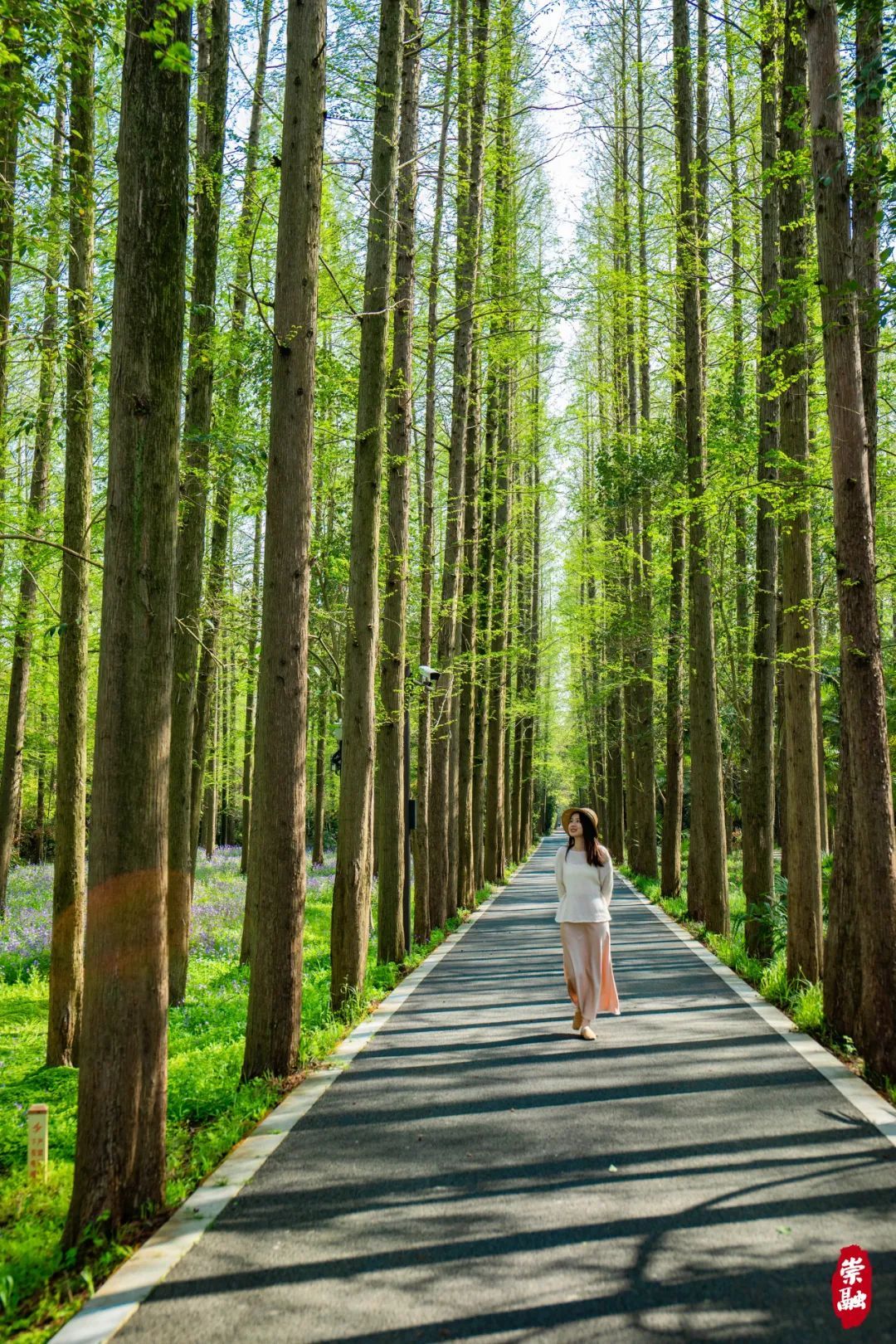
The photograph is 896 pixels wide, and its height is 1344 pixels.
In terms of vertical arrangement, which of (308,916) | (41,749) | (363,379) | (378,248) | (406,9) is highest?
(406,9)

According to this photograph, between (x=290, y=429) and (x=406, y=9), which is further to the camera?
(x=406, y=9)

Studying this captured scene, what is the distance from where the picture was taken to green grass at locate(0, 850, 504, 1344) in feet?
13.2

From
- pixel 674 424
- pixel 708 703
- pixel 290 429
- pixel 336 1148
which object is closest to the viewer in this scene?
pixel 336 1148

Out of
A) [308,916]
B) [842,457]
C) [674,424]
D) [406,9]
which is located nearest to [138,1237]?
[842,457]

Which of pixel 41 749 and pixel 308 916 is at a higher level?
pixel 41 749

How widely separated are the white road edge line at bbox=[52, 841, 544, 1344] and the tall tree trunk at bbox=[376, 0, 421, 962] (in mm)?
4369

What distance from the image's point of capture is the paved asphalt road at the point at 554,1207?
11.7 ft

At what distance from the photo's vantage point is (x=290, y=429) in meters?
7.12

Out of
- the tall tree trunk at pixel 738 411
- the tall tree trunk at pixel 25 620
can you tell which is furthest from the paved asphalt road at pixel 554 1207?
the tall tree trunk at pixel 25 620

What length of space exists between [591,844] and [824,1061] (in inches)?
99.2

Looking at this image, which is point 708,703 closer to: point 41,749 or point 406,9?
point 406,9

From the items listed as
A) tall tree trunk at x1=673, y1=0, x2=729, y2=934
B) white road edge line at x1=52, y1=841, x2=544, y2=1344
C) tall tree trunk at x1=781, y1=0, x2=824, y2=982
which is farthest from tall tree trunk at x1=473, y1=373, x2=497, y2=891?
white road edge line at x1=52, y1=841, x2=544, y2=1344

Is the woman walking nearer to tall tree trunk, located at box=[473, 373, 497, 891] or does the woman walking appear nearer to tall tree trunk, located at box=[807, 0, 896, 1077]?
tall tree trunk, located at box=[807, 0, 896, 1077]

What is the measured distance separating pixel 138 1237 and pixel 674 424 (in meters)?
16.8
